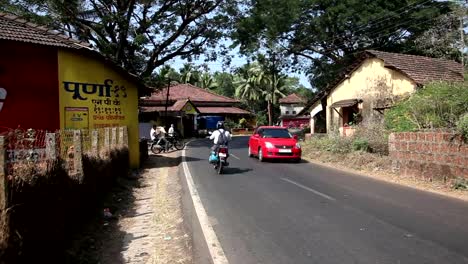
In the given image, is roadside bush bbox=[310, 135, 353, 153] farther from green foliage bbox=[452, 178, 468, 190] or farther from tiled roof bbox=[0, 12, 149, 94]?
tiled roof bbox=[0, 12, 149, 94]

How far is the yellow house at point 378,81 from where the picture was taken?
73.0 feet

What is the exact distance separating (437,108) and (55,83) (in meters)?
12.7

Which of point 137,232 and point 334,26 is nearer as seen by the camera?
point 137,232

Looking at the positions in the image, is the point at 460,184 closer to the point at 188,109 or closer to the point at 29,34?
the point at 29,34

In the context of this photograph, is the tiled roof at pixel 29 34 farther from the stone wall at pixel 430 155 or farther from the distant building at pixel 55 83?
the stone wall at pixel 430 155

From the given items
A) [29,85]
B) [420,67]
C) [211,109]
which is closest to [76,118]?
[29,85]

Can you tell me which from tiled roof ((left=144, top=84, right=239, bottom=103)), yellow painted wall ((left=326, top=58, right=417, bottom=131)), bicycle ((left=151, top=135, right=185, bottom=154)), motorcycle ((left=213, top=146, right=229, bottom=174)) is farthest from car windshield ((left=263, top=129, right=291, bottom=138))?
tiled roof ((left=144, top=84, right=239, bottom=103))

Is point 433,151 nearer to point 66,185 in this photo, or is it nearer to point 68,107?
point 66,185

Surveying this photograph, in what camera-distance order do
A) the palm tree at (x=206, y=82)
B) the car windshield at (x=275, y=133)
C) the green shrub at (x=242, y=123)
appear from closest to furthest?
1. the car windshield at (x=275, y=133)
2. the green shrub at (x=242, y=123)
3. the palm tree at (x=206, y=82)

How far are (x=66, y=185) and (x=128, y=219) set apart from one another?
6.76ft

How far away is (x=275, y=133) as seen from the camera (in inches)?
778

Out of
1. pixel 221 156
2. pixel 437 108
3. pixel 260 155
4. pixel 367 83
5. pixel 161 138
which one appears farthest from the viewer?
pixel 161 138

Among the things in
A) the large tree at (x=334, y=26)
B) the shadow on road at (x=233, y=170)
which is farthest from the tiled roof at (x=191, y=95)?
the shadow on road at (x=233, y=170)

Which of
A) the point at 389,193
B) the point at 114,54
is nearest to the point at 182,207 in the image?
the point at 389,193
